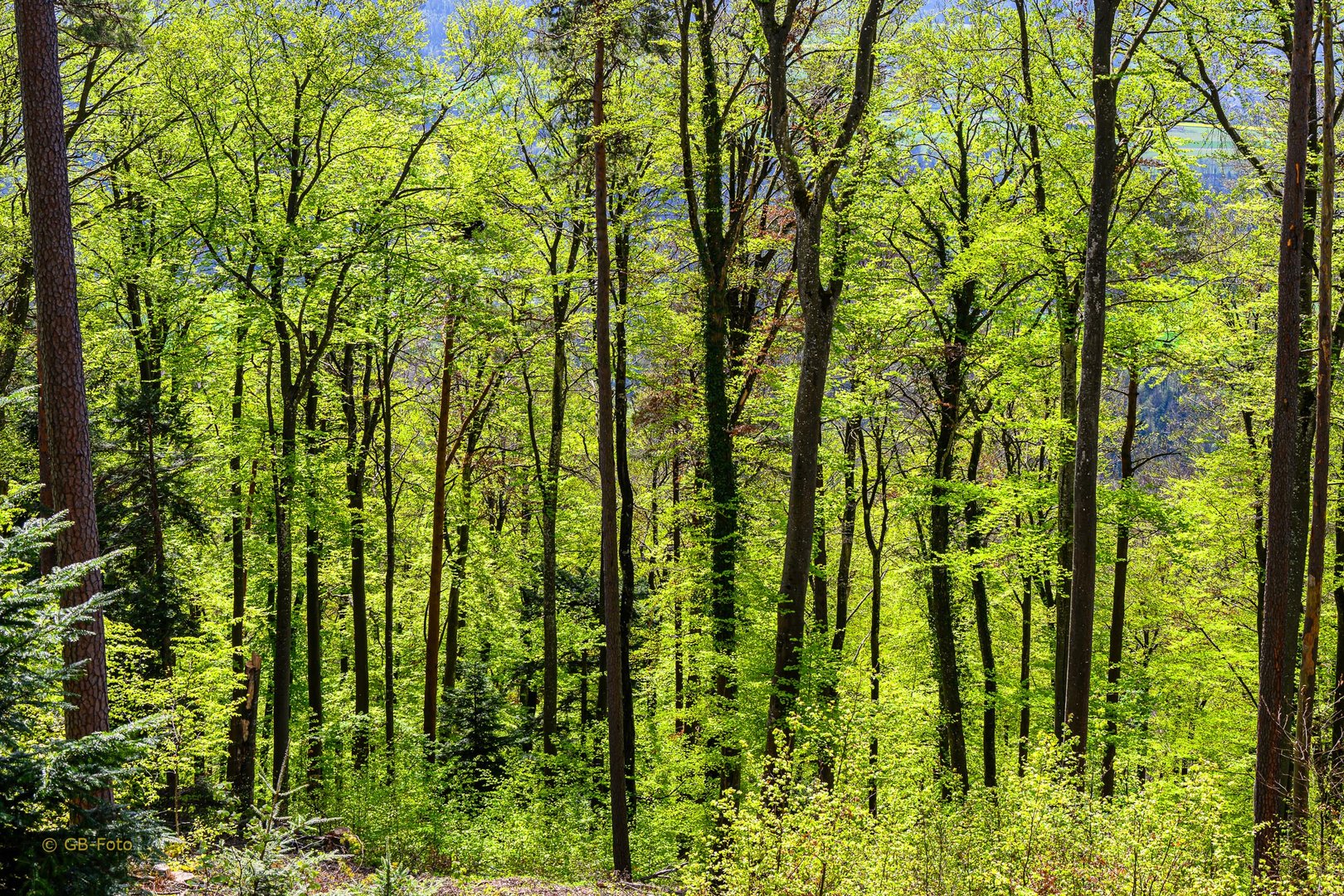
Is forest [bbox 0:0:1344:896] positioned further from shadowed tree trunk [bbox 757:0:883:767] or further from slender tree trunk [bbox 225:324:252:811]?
slender tree trunk [bbox 225:324:252:811]

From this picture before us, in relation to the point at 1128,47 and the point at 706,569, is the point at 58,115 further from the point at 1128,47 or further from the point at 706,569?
the point at 1128,47

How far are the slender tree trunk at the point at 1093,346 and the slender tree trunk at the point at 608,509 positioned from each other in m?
6.55

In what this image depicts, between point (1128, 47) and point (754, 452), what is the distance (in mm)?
9137

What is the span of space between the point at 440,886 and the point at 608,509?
284 inches

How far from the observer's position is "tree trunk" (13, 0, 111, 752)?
309 inches

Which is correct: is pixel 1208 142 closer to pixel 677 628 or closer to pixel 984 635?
pixel 984 635

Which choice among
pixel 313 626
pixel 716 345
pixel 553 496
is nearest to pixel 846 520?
pixel 553 496

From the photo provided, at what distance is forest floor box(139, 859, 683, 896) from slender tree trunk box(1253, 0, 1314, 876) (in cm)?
692

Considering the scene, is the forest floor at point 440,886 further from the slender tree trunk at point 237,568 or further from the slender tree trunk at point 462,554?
the slender tree trunk at point 462,554

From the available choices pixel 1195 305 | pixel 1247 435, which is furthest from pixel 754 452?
pixel 1247 435

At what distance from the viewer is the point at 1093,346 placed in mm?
10875

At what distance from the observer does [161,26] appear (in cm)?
1458

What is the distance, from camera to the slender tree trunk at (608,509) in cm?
1370

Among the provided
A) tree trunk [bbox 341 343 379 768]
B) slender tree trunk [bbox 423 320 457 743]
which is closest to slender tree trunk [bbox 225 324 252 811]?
tree trunk [bbox 341 343 379 768]
